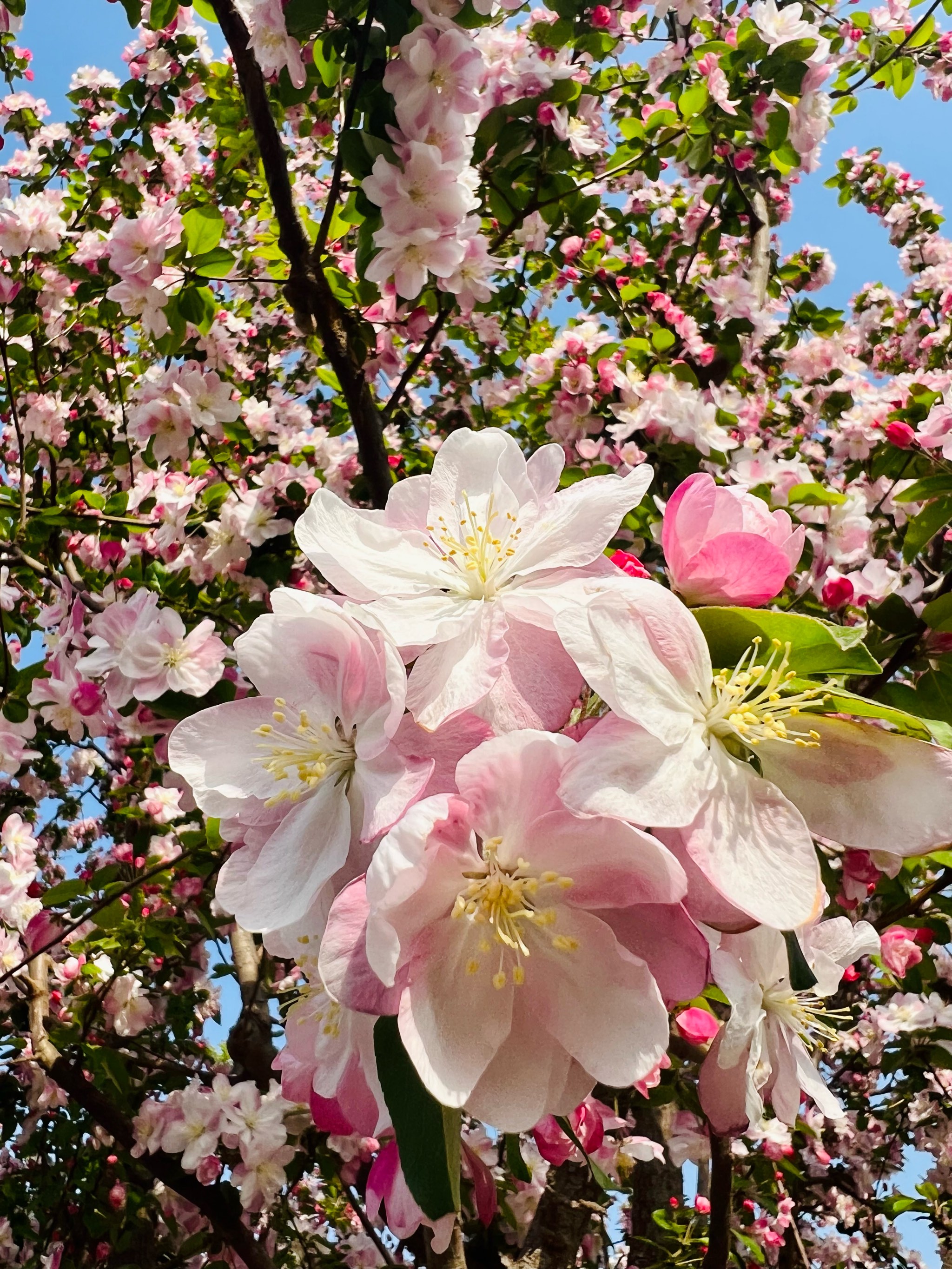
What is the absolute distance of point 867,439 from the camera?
260 cm

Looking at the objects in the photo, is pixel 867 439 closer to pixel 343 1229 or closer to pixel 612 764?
pixel 612 764

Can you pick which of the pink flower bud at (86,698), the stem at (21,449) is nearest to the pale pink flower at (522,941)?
the pink flower bud at (86,698)

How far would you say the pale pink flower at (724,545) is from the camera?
0.63 m

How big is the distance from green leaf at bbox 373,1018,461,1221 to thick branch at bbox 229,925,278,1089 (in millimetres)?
2081

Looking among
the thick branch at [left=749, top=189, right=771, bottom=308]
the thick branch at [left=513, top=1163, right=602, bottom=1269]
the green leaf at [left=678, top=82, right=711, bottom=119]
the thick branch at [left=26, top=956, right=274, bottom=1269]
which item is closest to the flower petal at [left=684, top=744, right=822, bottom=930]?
the thick branch at [left=513, top=1163, right=602, bottom=1269]

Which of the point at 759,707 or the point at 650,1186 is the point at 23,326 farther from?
the point at 650,1186

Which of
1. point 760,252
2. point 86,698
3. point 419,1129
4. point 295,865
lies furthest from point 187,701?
point 760,252

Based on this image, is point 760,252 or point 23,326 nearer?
point 23,326

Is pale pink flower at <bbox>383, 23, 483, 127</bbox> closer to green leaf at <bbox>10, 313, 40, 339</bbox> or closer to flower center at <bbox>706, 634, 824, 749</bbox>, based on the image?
flower center at <bbox>706, 634, 824, 749</bbox>

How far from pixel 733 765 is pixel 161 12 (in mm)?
1843

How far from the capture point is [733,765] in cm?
54

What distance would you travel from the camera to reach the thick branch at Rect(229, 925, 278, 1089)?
2422mm

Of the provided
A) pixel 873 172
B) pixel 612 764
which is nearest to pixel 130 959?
pixel 612 764

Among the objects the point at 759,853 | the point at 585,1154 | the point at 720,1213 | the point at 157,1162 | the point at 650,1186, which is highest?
the point at 759,853
